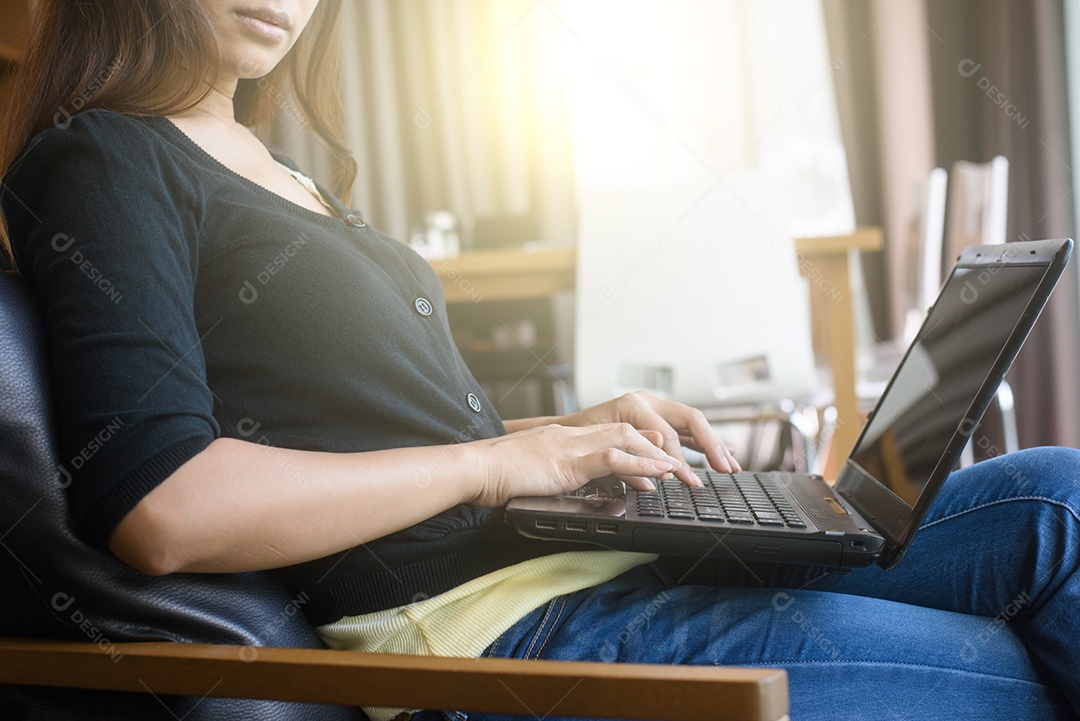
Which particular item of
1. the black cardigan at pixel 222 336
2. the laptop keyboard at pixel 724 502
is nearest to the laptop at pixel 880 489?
the laptop keyboard at pixel 724 502

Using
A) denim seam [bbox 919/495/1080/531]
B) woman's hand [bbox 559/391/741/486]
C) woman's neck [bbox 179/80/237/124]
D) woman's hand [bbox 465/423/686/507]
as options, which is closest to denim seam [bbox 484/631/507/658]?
woman's hand [bbox 465/423/686/507]

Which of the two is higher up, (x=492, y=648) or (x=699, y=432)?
(x=699, y=432)

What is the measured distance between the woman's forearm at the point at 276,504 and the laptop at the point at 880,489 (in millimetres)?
82

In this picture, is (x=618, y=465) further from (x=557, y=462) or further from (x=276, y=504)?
(x=276, y=504)

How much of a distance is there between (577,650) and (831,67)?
12.3 feet

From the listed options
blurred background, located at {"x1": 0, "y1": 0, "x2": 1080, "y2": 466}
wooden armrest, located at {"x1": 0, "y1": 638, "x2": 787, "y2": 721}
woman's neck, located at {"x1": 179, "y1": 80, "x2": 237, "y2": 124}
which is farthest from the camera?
blurred background, located at {"x1": 0, "y1": 0, "x2": 1080, "y2": 466}

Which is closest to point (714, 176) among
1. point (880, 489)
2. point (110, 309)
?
point (880, 489)

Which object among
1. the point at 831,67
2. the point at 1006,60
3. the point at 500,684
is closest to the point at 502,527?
the point at 500,684

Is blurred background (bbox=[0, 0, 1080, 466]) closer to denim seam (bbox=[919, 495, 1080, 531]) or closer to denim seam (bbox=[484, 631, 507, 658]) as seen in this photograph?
denim seam (bbox=[919, 495, 1080, 531])

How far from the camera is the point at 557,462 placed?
2.42ft

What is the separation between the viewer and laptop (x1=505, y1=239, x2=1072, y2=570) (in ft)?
2.22

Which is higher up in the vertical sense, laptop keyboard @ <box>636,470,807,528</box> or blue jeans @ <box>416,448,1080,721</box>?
laptop keyboard @ <box>636,470,807,528</box>

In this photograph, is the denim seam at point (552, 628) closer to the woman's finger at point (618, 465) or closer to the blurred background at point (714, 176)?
the woman's finger at point (618, 465)

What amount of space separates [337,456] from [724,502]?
1.09ft
